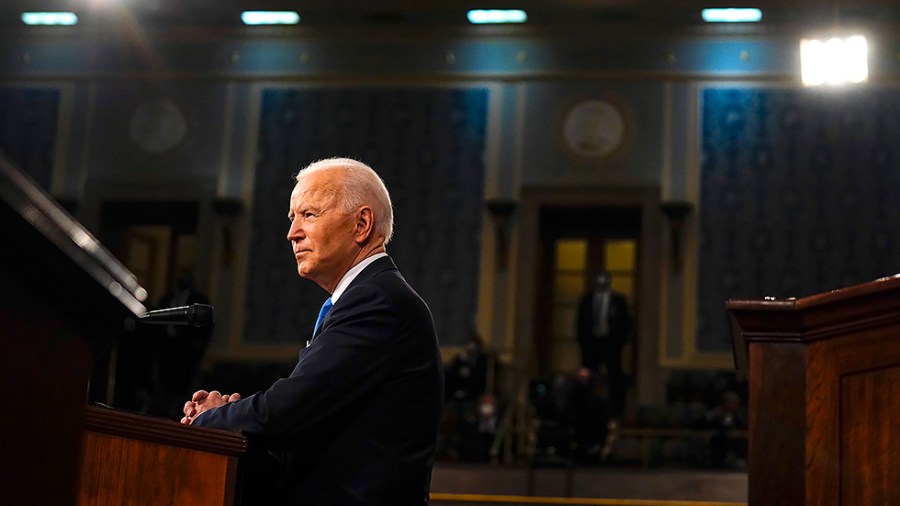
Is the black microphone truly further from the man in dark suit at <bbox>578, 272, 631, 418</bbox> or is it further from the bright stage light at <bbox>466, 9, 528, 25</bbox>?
the bright stage light at <bbox>466, 9, 528, 25</bbox>

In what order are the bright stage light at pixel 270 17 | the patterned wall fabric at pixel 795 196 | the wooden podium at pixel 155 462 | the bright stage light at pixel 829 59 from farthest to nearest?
the bright stage light at pixel 270 17, the patterned wall fabric at pixel 795 196, the bright stage light at pixel 829 59, the wooden podium at pixel 155 462

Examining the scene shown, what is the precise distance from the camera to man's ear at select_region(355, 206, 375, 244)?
2.52 metres

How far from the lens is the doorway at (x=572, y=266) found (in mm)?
11789

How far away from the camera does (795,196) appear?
1136cm

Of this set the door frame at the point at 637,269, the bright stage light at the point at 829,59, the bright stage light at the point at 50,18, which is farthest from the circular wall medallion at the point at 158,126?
the bright stage light at the point at 829,59

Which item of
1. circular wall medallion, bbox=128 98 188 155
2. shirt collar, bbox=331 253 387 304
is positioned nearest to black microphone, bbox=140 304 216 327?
shirt collar, bbox=331 253 387 304

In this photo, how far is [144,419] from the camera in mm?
2256

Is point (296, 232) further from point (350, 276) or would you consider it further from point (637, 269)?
point (637, 269)

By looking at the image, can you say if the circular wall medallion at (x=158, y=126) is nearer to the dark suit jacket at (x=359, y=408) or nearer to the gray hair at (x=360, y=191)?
the gray hair at (x=360, y=191)

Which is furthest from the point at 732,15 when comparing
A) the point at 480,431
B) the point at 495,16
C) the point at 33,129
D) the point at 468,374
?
the point at 33,129

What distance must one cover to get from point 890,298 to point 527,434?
27.8 ft

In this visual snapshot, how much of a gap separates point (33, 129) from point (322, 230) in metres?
10.6

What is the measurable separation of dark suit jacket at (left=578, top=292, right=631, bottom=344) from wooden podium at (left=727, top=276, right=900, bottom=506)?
8488mm

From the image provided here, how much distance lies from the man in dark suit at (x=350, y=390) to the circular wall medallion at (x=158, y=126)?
10.0 metres
